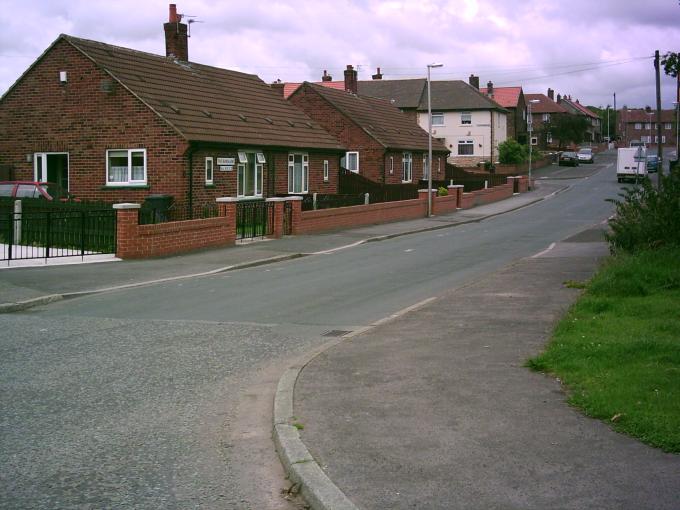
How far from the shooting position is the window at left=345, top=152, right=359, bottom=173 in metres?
47.2

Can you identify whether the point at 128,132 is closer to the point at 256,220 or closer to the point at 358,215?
the point at 256,220

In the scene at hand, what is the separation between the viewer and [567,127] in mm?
105688

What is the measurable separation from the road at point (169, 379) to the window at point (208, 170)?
32.9 feet

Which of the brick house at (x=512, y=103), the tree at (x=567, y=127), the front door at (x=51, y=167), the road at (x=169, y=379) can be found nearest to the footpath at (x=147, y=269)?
the road at (x=169, y=379)

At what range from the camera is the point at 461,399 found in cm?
689

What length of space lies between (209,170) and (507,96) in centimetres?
7138

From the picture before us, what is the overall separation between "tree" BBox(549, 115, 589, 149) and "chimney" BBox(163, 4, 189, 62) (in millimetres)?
79343

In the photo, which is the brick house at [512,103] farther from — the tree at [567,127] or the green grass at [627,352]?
the green grass at [627,352]

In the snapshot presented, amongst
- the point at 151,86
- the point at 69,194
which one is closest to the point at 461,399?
the point at 69,194

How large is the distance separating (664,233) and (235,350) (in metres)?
8.61

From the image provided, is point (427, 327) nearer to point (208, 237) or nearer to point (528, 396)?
point (528, 396)

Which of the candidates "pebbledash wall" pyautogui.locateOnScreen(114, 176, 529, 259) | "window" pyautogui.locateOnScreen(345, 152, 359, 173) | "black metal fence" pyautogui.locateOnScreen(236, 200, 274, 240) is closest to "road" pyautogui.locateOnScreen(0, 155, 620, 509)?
"pebbledash wall" pyautogui.locateOnScreen(114, 176, 529, 259)

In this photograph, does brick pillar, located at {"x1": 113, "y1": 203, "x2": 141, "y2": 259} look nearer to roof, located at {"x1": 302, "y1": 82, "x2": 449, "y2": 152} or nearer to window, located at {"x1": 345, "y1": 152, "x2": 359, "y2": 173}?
roof, located at {"x1": 302, "y1": 82, "x2": 449, "y2": 152}

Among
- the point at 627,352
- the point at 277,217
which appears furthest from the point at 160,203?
the point at 627,352
